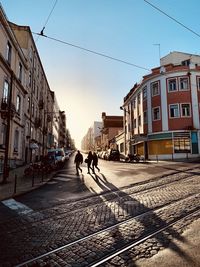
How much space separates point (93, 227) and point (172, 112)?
30038mm

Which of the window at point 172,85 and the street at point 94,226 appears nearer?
the street at point 94,226


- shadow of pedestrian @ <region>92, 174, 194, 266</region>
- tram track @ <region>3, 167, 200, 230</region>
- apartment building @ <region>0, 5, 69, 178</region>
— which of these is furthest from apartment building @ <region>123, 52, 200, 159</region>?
shadow of pedestrian @ <region>92, 174, 194, 266</region>

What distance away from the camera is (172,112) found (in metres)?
33.3

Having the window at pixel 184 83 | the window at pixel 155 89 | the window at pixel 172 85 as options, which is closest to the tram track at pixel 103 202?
the window at pixel 172 85

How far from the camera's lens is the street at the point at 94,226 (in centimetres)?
418

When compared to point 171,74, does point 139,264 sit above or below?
below

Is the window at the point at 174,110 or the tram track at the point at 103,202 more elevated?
the window at the point at 174,110

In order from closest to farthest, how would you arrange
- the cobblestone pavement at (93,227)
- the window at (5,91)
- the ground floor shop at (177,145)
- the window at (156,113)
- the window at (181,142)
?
the cobblestone pavement at (93,227), the window at (5,91), the ground floor shop at (177,145), the window at (181,142), the window at (156,113)

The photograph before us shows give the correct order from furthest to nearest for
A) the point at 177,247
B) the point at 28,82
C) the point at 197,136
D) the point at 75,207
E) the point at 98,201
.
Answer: the point at 197,136
the point at 28,82
the point at 98,201
the point at 75,207
the point at 177,247

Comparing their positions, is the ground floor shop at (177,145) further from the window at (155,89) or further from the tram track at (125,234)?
the tram track at (125,234)

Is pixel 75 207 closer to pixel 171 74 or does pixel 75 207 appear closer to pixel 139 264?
pixel 139 264

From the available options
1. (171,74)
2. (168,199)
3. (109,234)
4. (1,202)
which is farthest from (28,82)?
(109,234)

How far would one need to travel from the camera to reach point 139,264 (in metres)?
3.78

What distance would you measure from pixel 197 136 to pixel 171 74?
9705 mm
